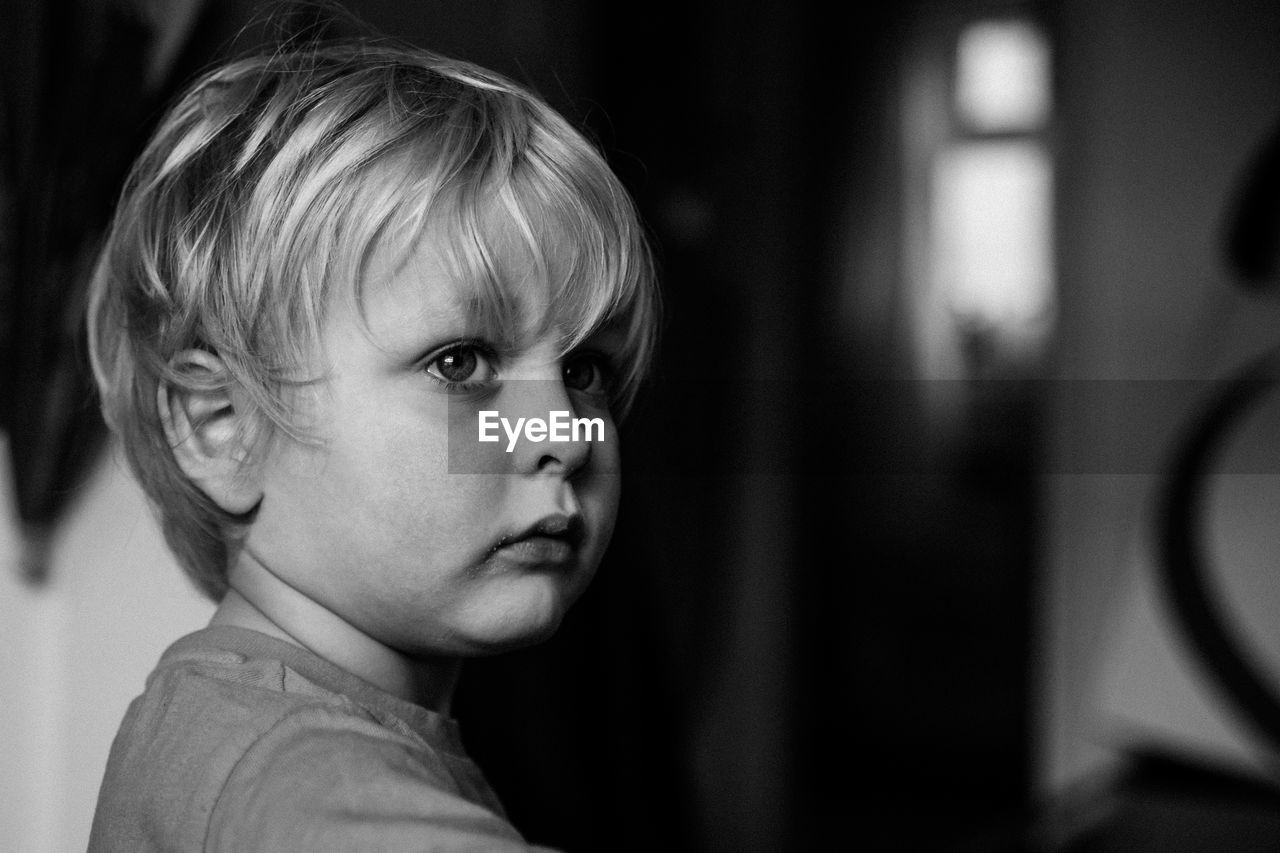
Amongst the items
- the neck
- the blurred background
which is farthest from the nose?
the blurred background

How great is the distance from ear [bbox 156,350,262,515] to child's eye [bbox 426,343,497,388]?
0.29ft

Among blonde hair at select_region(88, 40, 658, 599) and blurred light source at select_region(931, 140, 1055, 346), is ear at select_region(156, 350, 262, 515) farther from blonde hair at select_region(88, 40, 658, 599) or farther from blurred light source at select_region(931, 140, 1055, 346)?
blurred light source at select_region(931, 140, 1055, 346)

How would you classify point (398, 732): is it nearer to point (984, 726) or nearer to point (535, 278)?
point (535, 278)

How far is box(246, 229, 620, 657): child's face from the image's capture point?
1.25 ft

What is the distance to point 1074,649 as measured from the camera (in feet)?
6.02

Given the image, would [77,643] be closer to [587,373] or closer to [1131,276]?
[587,373]

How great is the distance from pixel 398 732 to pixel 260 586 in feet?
0.28

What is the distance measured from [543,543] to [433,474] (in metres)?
0.04

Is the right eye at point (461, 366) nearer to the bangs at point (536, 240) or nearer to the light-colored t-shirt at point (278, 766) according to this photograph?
the bangs at point (536, 240)

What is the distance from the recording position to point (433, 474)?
380 mm

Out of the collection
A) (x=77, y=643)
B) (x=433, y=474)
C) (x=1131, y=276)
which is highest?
(x=1131, y=276)

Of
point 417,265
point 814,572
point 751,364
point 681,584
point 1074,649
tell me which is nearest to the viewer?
point 417,265

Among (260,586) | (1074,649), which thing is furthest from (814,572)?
(260,586)

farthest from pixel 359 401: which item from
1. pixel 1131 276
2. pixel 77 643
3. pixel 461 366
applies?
pixel 1131 276
